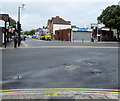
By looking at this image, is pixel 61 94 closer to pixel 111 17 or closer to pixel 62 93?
pixel 62 93

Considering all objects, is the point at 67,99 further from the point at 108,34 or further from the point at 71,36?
the point at 108,34

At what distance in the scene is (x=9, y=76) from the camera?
7.87 meters

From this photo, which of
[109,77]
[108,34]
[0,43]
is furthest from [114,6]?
[109,77]

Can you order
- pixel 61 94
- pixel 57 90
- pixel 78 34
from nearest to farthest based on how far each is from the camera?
pixel 61 94 → pixel 57 90 → pixel 78 34

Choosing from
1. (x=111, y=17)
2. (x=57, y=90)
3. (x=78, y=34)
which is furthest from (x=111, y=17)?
(x=57, y=90)

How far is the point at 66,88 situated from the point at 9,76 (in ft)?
9.82

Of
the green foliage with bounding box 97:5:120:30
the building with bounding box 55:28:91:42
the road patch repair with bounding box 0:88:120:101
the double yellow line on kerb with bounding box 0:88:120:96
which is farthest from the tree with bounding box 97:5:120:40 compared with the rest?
the road patch repair with bounding box 0:88:120:101

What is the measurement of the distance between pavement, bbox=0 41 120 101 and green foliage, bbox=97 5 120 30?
51.6 meters

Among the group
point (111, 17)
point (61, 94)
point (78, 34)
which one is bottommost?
point (61, 94)

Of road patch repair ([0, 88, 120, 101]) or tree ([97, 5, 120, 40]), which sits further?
tree ([97, 5, 120, 40])

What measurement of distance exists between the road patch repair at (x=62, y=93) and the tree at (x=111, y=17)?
5150 centimetres

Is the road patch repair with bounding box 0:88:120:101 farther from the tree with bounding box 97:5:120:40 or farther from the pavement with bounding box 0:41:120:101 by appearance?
the tree with bounding box 97:5:120:40

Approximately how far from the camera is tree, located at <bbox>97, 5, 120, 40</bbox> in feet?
179

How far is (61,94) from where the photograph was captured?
5.48m
